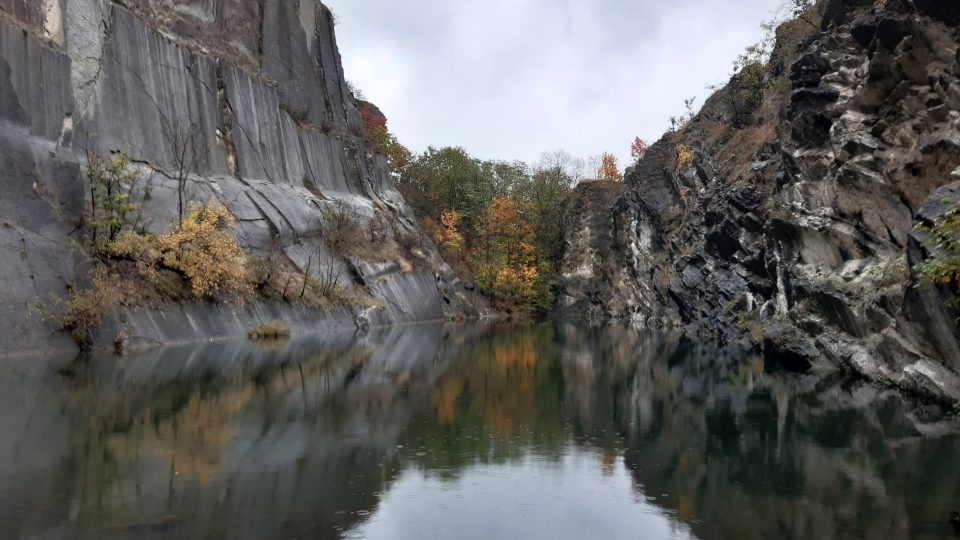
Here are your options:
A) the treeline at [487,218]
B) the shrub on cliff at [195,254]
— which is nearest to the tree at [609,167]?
the treeline at [487,218]

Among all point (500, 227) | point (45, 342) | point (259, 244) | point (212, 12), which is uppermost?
point (212, 12)

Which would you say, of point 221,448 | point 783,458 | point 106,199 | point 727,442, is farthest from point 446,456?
point 106,199

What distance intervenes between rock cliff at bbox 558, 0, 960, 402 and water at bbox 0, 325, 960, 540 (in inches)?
88.4

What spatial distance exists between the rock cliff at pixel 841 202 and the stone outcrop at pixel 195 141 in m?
22.5

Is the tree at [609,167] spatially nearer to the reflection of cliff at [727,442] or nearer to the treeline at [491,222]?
the treeline at [491,222]

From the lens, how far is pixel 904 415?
19391 mm

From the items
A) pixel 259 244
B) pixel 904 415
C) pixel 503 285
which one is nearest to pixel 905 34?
pixel 904 415

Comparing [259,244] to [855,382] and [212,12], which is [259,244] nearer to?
[212,12]

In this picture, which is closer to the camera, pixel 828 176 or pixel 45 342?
pixel 45 342

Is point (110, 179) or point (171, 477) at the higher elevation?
point (110, 179)

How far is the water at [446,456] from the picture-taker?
9922 millimetres

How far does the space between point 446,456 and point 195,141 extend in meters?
35.8

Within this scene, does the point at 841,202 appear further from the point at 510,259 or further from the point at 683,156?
the point at 510,259

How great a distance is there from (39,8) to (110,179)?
8.31 meters
